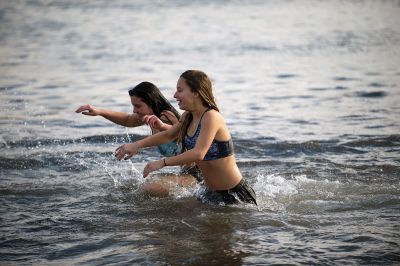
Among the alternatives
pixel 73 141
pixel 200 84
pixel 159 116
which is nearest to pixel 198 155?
pixel 200 84

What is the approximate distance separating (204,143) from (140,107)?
66.6 inches

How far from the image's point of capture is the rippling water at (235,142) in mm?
6438

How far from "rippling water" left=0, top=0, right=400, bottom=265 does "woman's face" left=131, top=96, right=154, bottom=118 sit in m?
0.90

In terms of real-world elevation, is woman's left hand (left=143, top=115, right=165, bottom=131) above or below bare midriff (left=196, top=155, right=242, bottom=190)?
above

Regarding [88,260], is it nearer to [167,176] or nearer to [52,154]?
[167,176]

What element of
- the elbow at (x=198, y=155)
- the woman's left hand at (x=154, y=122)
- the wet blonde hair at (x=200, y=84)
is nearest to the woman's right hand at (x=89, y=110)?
the woman's left hand at (x=154, y=122)

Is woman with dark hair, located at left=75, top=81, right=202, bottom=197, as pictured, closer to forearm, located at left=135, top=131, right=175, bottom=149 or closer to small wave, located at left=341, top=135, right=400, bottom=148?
forearm, located at left=135, top=131, right=175, bottom=149

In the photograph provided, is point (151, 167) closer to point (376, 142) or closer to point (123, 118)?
point (123, 118)

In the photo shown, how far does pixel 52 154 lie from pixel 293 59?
30.5 ft

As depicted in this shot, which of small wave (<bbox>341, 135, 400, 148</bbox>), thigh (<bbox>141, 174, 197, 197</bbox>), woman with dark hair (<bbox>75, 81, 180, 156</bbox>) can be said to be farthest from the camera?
small wave (<bbox>341, 135, 400, 148</bbox>)

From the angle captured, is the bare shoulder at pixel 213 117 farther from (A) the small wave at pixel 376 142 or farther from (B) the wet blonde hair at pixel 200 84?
(A) the small wave at pixel 376 142

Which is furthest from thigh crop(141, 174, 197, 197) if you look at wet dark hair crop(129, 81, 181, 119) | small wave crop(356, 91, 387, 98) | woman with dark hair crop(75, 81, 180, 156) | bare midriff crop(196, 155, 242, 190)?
small wave crop(356, 91, 387, 98)

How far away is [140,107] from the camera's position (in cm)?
819

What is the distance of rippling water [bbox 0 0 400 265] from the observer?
253 inches
